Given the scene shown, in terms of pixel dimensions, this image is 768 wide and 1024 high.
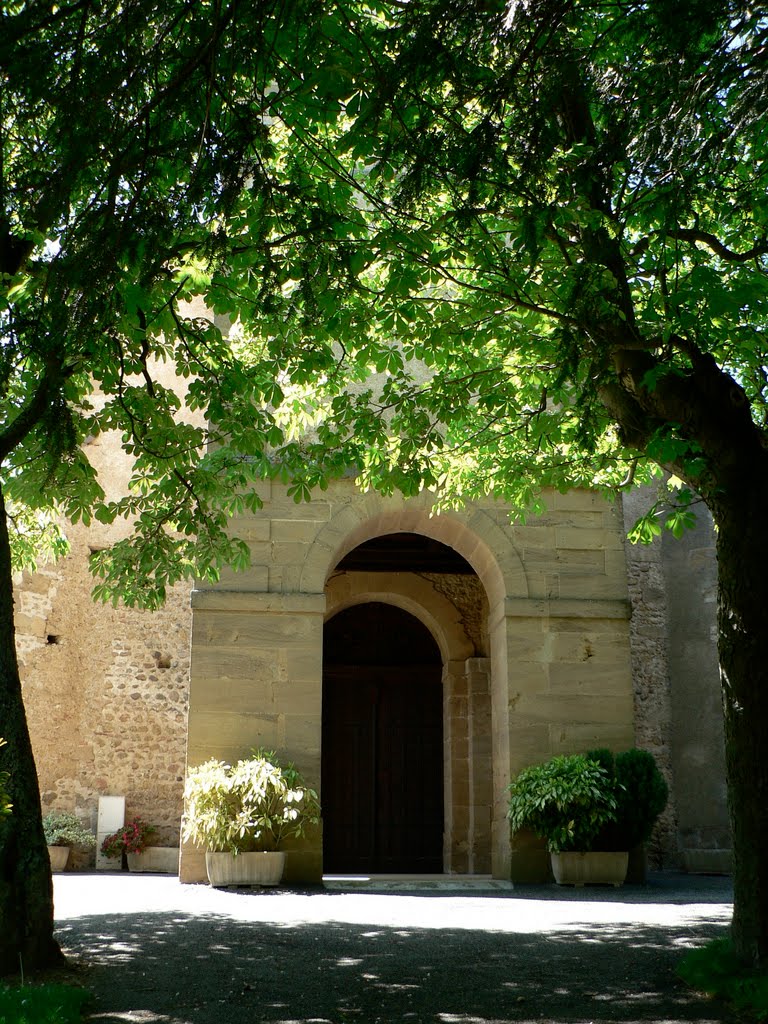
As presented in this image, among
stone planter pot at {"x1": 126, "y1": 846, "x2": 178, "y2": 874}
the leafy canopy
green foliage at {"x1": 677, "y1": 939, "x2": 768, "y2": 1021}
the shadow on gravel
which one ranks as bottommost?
stone planter pot at {"x1": 126, "y1": 846, "x2": 178, "y2": 874}

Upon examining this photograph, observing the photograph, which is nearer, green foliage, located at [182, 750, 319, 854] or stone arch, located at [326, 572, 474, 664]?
green foliage, located at [182, 750, 319, 854]

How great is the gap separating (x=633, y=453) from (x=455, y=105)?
3343 millimetres

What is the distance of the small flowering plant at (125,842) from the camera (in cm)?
1478

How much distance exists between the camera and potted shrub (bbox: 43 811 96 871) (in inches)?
573

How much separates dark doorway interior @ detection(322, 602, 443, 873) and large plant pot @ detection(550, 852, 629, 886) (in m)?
5.26

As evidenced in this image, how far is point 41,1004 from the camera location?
164 inches

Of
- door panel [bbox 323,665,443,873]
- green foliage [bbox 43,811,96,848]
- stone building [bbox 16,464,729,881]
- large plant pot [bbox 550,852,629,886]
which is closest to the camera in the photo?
large plant pot [bbox 550,852,629,886]

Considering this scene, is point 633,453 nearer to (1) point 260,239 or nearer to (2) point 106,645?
(1) point 260,239

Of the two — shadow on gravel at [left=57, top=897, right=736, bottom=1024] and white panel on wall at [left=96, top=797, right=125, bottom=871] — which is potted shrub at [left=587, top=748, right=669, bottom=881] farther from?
white panel on wall at [left=96, top=797, right=125, bottom=871]

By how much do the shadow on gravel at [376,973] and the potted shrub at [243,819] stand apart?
170cm

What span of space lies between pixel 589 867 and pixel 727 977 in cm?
467

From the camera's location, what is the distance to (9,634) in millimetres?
5270

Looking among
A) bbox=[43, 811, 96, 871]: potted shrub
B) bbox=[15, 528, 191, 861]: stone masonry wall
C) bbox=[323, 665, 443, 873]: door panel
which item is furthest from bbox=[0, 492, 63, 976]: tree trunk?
bbox=[15, 528, 191, 861]: stone masonry wall

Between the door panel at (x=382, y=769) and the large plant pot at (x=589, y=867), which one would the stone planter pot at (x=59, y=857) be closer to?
the door panel at (x=382, y=769)
